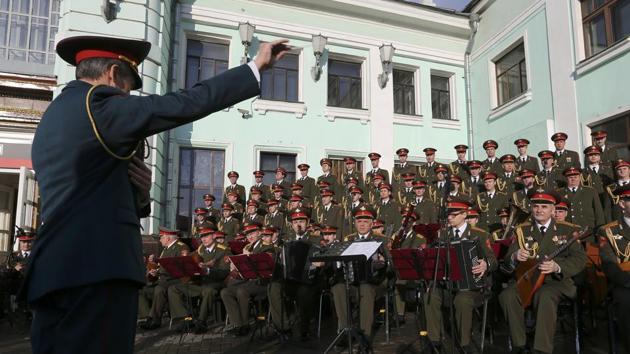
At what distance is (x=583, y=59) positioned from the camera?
484 inches

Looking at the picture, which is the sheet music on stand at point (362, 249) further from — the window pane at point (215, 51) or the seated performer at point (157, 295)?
the window pane at point (215, 51)

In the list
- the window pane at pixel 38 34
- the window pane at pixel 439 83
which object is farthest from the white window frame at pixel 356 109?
the window pane at pixel 38 34

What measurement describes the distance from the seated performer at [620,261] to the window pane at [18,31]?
1421cm

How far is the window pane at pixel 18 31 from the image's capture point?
13.0 metres

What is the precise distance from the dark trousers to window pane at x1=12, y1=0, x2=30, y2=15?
14087 millimetres

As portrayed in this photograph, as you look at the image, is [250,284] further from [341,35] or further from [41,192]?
[341,35]

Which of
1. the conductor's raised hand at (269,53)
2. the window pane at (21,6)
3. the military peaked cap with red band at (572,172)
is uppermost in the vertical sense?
the window pane at (21,6)

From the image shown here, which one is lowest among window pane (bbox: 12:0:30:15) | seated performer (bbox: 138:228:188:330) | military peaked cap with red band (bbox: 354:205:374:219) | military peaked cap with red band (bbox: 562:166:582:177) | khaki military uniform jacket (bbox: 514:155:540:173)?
seated performer (bbox: 138:228:188:330)

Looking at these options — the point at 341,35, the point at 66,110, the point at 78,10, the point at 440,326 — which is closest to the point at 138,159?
the point at 66,110

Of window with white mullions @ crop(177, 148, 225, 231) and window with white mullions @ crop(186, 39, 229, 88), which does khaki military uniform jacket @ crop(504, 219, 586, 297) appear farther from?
window with white mullions @ crop(186, 39, 229, 88)

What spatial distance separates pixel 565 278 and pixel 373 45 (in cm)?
1237

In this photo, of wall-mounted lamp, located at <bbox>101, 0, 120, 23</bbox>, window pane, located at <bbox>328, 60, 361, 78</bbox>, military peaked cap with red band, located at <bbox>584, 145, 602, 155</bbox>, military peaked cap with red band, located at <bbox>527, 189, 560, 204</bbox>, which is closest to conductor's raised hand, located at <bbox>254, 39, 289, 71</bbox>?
military peaked cap with red band, located at <bbox>527, 189, 560, 204</bbox>

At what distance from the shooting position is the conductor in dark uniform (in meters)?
1.79

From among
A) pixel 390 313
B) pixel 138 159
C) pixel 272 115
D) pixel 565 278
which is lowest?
pixel 390 313
